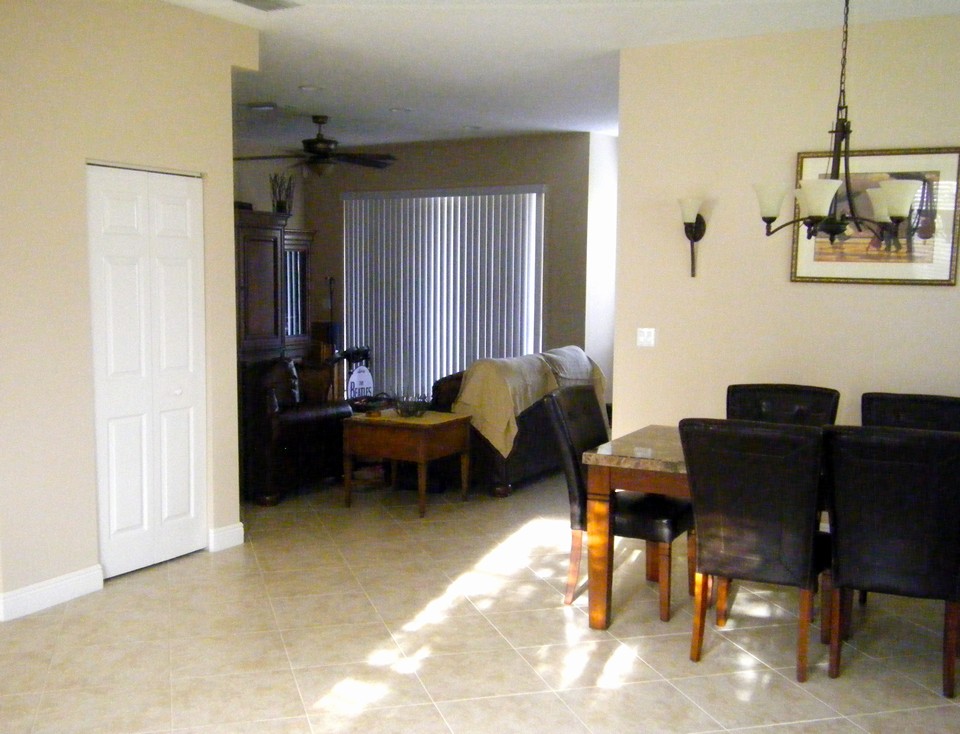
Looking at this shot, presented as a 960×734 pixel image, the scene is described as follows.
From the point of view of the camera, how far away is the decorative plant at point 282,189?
8013 millimetres

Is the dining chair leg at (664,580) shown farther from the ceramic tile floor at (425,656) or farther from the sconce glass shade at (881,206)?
the sconce glass shade at (881,206)

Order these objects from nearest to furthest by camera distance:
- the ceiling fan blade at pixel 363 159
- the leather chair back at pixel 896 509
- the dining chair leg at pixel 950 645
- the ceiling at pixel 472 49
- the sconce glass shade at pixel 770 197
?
the leather chair back at pixel 896 509, the dining chair leg at pixel 950 645, the sconce glass shade at pixel 770 197, the ceiling at pixel 472 49, the ceiling fan blade at pixel 363 159

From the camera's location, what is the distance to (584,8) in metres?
4.13

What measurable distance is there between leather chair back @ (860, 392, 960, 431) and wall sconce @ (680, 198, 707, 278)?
1164 mm

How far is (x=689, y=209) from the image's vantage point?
4.69m

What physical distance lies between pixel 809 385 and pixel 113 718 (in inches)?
137

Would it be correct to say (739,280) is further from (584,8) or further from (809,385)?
(584,8)

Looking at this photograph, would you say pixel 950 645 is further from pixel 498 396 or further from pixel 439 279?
pixel 439 279

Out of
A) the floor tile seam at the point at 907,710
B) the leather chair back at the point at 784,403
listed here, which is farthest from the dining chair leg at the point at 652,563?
the floor tile seam at the point at 907,710

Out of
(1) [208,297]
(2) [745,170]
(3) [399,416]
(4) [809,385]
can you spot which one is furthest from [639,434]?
(1) [208,297]

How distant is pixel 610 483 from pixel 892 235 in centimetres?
191

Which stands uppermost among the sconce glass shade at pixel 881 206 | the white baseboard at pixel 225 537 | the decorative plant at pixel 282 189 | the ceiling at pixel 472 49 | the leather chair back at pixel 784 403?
the ceiling at pixel 472 49

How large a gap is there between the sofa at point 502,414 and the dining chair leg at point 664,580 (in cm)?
207

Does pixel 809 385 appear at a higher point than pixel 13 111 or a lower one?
lower
